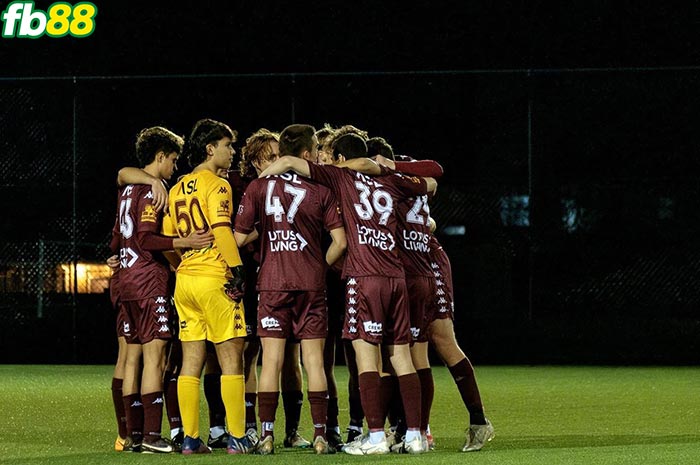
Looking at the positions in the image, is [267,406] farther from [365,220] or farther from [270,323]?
[365,220]

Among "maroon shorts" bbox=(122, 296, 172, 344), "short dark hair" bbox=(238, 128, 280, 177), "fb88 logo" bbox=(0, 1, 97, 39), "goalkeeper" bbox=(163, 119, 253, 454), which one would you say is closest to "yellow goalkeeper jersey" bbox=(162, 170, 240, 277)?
"goalkeeper" bbox=(163, 119, 253, 454)

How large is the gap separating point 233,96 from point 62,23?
7.20ft

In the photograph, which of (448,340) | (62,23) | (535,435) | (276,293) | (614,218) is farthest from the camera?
(62,23)

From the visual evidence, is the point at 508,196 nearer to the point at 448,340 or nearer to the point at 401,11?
the point at 401,11

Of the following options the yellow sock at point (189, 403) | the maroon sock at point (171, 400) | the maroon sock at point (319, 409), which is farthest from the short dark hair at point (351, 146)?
the maroon sock at point (171, 400)

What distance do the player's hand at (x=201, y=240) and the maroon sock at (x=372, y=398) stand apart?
1.04 m

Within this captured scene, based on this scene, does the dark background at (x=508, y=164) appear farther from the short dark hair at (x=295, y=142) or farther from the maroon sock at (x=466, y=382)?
the short dark hair at (x=295, y=142)

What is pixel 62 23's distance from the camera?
1414 cm

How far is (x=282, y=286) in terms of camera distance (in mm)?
6523

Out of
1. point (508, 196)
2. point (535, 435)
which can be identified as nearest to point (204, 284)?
point (535, 435)

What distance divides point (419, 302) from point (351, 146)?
0.91 meters

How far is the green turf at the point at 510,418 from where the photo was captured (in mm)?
6258

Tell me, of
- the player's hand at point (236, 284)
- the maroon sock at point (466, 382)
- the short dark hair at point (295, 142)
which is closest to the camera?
the player's hand at point (236, 284)

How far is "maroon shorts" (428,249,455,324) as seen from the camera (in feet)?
22.9
